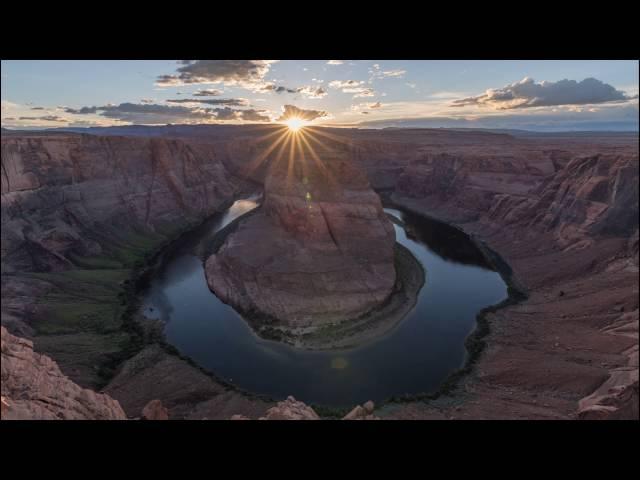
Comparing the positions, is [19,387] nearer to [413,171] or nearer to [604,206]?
[604,206]

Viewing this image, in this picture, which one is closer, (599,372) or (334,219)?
(599,372)

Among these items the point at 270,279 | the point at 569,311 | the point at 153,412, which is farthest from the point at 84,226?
the point at 569,311

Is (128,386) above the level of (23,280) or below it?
below

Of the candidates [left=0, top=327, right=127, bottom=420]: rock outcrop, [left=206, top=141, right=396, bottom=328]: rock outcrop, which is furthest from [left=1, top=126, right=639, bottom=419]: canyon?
[left=206, top=141, right=396, bottom=328]: rock outcrop

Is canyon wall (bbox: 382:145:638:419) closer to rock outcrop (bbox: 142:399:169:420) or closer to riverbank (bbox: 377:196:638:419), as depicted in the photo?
riverbank (bbox: 377:196:638:419)

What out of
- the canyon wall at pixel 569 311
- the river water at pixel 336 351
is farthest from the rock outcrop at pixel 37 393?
the canyon wall at pixel 569 311

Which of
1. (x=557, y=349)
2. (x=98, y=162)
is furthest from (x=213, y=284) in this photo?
(x=557, y=349)

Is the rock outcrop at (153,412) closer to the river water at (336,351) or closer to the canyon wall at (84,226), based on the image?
the river water at (336,351)

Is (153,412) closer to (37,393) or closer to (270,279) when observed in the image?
(37,393)
